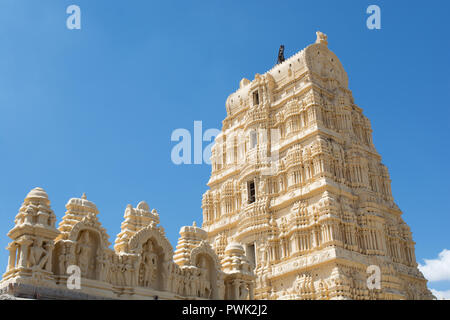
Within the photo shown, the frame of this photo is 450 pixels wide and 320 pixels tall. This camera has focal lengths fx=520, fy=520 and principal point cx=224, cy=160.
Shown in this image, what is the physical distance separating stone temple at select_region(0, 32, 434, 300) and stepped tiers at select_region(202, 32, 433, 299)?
0.10 m

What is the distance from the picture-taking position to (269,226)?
131 ft

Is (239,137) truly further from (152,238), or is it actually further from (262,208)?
(152,238)

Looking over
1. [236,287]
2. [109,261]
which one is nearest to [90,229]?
[109,261]

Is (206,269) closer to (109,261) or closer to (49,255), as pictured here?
(109,261)

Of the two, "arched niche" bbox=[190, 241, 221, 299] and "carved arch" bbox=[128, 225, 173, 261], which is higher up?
"carved arch" bbox=[128, 225, 173, 261]

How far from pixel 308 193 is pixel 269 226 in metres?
3.97

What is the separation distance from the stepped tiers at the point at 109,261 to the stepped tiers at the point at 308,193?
10976 mm

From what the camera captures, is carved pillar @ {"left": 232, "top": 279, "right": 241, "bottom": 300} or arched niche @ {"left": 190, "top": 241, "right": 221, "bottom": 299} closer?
arched niche @ {"left": 190, "top": 241, "right": 221, "bottom": 299}

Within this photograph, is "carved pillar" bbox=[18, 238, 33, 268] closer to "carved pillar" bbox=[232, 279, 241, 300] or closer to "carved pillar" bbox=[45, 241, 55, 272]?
"carved pillar" bbox=[45, 241, 55, 272]

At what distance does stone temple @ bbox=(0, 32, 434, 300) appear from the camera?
67.1ft

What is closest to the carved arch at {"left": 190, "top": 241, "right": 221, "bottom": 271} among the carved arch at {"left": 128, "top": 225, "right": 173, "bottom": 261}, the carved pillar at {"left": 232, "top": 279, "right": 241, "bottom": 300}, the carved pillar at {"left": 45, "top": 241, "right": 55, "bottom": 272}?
the carved pillar at {"left": 232, "top": 279, "right": 241, "bottom": 300}

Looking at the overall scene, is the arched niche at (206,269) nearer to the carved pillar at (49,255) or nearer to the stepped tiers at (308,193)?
the carved pillar at (49,255)

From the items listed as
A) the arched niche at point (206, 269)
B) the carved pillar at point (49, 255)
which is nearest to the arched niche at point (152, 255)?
the arched niche at point (206, 269)

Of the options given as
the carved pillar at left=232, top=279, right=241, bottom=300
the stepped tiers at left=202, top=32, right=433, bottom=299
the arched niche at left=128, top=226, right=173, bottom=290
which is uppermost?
the stepped tiers at left=202, top=32, right=433, bottom=299
